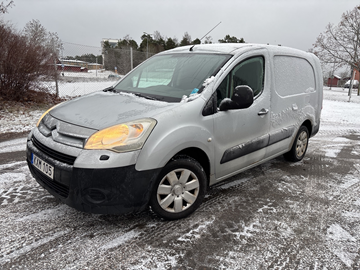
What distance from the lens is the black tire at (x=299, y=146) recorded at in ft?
14.7

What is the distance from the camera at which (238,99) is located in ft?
9.50

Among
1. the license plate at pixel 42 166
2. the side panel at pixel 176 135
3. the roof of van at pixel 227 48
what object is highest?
the roof of van at pixel 227 48

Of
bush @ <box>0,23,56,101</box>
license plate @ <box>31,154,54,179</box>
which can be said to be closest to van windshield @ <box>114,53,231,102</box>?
license plate @ <box>31,154,54,179</box>

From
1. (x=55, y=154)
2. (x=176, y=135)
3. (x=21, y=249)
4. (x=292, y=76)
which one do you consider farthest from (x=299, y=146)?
(x=21, y=249)

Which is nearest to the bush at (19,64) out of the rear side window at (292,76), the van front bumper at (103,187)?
the van front bumper at (103,187)

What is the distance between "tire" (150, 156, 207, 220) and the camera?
2568 mm

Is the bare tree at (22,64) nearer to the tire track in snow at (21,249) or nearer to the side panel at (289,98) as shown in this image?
the tire track in snow at (21,249)

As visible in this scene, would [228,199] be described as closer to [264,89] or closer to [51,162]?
[264,89]

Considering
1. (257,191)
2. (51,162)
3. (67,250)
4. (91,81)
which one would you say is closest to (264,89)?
(257,191)

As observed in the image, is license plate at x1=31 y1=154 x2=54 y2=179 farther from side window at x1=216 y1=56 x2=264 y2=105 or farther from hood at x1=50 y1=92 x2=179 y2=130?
side window at x1=216 y1=56 x2=264 y2=105

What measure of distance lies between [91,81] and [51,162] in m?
11.9

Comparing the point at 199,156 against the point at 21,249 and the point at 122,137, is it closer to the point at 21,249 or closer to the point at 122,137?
the point at 122,137

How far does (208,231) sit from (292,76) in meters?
2.65

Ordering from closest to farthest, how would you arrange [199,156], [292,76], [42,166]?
[42,166]
[199,156]
[292,76]
